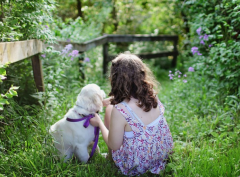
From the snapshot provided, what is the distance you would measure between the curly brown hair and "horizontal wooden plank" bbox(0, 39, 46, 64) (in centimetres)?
88

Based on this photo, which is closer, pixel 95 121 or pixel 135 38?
pixel 95 121

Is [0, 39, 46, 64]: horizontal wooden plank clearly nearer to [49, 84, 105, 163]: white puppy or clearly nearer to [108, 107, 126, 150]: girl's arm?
[49, 84, 105, 163]: white puppy

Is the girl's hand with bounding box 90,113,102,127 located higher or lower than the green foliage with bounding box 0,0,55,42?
lower

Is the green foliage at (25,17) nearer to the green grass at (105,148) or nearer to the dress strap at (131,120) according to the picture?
the green grass at (105,148)

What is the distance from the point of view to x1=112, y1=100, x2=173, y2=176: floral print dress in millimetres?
2145

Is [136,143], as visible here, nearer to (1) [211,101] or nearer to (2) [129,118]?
(2) [129,118]

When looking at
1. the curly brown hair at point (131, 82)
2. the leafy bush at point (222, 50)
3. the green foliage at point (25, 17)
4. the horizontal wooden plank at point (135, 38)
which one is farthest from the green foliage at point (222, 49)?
the horizontal wooden plank at point (135, 38)

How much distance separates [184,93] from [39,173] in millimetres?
2830

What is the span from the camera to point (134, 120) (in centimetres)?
213

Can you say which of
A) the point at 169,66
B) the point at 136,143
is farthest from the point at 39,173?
the point at 169,66

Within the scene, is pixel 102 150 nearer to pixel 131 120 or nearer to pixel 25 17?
pixel 131 120

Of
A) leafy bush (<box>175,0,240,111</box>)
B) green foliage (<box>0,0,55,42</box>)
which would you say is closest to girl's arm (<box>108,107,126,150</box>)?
green foliage (<box>0,0,55,42</box>)

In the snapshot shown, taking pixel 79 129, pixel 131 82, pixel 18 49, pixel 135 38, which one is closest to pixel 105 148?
pixel 79 129

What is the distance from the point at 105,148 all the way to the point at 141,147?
2.55 feet
